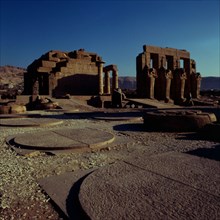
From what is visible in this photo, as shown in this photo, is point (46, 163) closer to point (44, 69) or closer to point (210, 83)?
point (44, 69)

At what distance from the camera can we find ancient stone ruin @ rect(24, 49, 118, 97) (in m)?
20.8

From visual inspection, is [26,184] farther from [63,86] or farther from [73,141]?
[63,86]

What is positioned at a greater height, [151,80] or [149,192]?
[151,80]

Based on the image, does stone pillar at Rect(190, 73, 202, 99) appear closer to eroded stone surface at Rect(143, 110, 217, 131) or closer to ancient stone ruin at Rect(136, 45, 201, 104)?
ancient stone ruin at Rect(136, 45, 201, 104)

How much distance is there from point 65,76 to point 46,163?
58.9 feet

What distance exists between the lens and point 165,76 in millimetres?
20875

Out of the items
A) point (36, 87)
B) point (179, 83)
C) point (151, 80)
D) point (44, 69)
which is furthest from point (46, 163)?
point (179, 83)

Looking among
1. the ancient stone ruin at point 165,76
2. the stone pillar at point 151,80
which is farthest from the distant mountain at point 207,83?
the stone pillar at point 151,80

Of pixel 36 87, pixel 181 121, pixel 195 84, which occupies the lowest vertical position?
pixel 181 121

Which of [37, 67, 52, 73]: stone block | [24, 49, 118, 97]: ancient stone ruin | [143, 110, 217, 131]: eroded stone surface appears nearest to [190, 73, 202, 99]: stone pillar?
[24, 49, 118, 97]: ancient stone ruin

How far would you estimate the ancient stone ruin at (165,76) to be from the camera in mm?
20469

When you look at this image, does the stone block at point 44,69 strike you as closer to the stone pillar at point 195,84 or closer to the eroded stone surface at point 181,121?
the stone pillar at point 195,84

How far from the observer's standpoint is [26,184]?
2.89 meters

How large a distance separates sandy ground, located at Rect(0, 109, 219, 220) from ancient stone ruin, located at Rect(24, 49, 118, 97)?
1474cm
